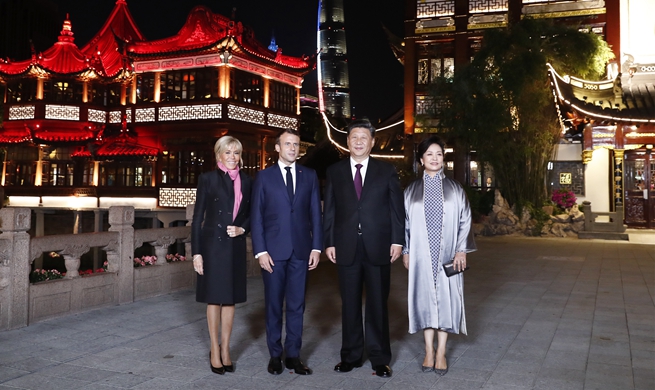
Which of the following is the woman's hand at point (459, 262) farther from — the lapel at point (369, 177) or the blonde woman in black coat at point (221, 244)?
the blonde woman in black coat at point (221, 244)

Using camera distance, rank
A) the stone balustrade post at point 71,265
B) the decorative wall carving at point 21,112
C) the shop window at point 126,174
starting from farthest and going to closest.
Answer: the decorative wall carving at point 21,112
the shop window at point 126,174
the stone balustrade post at point 71,265

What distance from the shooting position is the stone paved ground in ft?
12.8

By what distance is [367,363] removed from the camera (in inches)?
169

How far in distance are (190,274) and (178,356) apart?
11.6 ft

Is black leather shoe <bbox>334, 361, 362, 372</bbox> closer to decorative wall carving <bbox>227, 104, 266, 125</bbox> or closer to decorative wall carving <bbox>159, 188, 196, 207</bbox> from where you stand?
decorative wall carving <bbox>227, 104, 266, 125</bbox>

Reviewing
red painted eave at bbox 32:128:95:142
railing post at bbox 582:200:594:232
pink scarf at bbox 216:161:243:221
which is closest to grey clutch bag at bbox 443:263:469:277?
pink scarf at bbox 216:161:243:221

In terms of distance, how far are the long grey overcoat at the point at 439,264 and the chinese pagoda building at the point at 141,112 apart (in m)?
17.0

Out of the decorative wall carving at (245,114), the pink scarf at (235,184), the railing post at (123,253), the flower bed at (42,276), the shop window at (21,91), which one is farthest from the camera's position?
the shop window at (21,91)

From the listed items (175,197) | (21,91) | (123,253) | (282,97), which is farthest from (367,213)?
(21,91)

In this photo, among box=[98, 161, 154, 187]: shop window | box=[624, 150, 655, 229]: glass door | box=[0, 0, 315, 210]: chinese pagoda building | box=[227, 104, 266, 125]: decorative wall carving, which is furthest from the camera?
box=[98, 161, 154, 187]: shop window

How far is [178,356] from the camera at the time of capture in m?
4.47

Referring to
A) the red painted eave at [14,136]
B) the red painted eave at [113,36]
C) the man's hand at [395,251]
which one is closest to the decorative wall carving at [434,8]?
the red painted eave at [113,36]

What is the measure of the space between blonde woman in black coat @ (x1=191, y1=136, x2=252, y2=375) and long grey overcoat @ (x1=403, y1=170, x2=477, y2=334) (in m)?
1.28

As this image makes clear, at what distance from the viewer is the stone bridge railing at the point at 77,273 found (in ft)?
17.9
